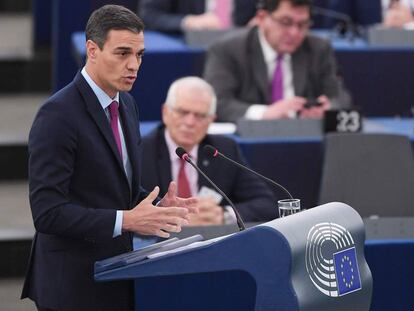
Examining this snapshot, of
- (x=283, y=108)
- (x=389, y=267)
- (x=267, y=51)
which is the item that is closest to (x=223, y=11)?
(x=267, y=51)

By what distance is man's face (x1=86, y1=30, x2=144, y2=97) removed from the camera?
272 centimetres

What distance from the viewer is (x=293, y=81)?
217 inches

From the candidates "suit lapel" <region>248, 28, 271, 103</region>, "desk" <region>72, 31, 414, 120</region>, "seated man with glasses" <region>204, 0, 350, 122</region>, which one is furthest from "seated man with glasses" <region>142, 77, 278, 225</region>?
"desk" <region>72, 31, 414, 120</region>

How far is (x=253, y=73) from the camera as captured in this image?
548 centimetres

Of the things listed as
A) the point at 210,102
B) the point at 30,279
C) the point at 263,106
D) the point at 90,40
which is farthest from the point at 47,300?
the point at 263,106

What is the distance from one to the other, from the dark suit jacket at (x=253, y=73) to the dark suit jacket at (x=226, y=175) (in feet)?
2.63

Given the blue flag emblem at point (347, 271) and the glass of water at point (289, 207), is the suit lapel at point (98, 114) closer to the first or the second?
the glass of water at point (289, 207)

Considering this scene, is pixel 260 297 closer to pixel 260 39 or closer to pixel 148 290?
pixel 148 290

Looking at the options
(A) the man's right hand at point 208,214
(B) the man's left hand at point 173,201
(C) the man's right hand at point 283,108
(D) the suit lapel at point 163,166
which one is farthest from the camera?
(C) the man's right hand at point 283,108

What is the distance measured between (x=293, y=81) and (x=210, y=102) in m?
1.11

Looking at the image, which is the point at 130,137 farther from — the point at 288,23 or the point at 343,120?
the point at 288,23

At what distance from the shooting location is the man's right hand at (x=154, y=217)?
2688 mm

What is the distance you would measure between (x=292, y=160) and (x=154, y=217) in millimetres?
2440

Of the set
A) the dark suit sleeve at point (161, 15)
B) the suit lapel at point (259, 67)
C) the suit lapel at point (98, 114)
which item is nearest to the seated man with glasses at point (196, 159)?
the suit lapel at point (259, 67)
